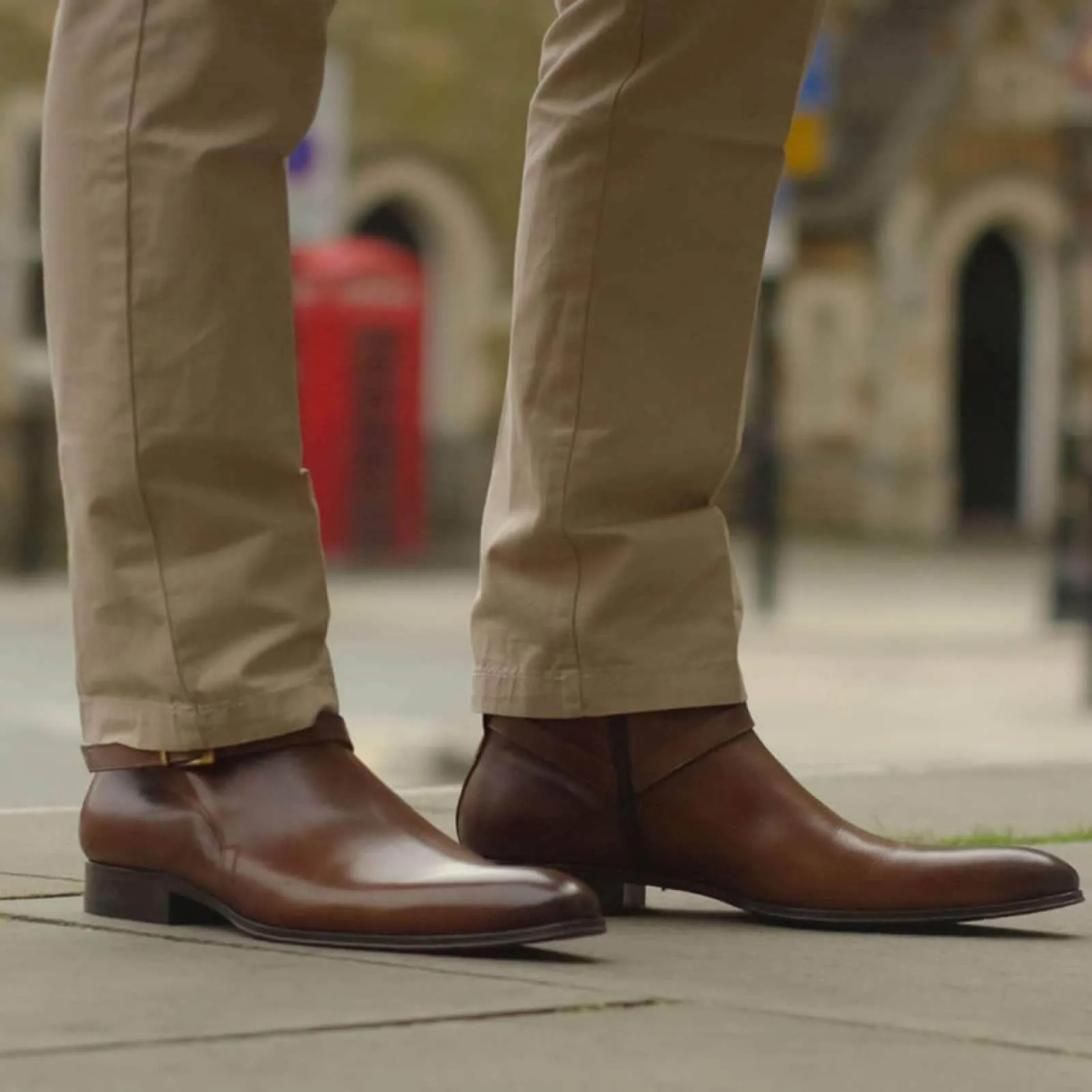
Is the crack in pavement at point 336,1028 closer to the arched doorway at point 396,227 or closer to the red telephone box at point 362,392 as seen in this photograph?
the red telephone box at point 362,392

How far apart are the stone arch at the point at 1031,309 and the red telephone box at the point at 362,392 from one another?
457 centimetres

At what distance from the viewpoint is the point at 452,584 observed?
13445 millimetres

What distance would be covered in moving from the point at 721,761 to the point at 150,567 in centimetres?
46

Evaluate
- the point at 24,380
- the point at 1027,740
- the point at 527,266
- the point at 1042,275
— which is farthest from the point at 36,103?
the point at 527,266

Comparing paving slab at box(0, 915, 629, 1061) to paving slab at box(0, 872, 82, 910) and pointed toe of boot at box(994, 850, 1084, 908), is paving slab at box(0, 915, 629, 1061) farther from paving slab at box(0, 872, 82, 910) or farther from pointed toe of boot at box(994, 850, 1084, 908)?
pointed toe of boot at box(994, 850, 1084, 908)

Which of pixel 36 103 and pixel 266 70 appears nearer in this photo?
pixel 266 70

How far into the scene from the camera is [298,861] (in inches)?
83.6

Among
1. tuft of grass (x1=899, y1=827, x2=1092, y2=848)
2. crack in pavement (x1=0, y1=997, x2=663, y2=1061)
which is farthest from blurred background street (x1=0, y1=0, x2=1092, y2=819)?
crack in pavement (x1=0, y1=997, x2=663, y2=1061)

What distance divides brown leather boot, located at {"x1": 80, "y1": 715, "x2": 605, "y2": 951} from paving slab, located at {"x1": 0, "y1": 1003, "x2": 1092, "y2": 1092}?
21 cm

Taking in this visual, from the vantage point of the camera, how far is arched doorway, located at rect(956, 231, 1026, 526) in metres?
19.0

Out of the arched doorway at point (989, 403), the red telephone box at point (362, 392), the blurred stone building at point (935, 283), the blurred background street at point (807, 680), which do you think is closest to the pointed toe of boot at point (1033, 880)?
the blurred background street at point (807, 680)

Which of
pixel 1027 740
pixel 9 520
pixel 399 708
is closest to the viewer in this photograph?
pixel 1027 740

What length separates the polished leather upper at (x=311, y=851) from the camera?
203 centimetres

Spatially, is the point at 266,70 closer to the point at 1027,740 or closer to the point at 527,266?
the point at 527,266
